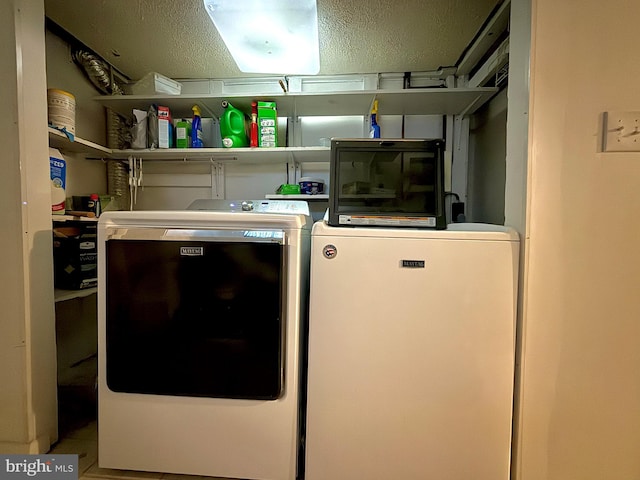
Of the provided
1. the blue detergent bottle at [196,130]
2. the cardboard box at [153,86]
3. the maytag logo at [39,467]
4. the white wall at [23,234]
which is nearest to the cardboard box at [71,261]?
the white wall at [23,234]

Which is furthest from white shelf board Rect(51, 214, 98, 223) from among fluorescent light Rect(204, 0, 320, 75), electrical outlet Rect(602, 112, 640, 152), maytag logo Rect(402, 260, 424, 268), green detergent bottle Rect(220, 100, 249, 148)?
electrical outlet Rect(602, 112, 640, 152)

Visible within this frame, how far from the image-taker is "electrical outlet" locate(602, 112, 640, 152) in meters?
1.03

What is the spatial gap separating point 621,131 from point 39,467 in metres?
2.59

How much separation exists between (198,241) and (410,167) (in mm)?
898

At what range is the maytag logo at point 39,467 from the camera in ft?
3.81

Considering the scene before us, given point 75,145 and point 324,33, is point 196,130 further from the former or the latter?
point 324,33

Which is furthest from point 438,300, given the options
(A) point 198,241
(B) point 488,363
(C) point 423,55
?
(C) point 423,55

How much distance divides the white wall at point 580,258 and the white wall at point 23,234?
1.99 metres

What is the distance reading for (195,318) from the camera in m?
1.15

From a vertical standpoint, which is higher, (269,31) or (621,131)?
(269,31)

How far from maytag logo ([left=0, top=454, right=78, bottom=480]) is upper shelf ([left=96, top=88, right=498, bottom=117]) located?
192 cm

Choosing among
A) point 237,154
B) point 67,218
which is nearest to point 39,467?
point 67,218

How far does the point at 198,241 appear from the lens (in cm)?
113

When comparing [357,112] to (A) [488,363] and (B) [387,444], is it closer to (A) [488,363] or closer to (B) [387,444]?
(A) [488,363]
